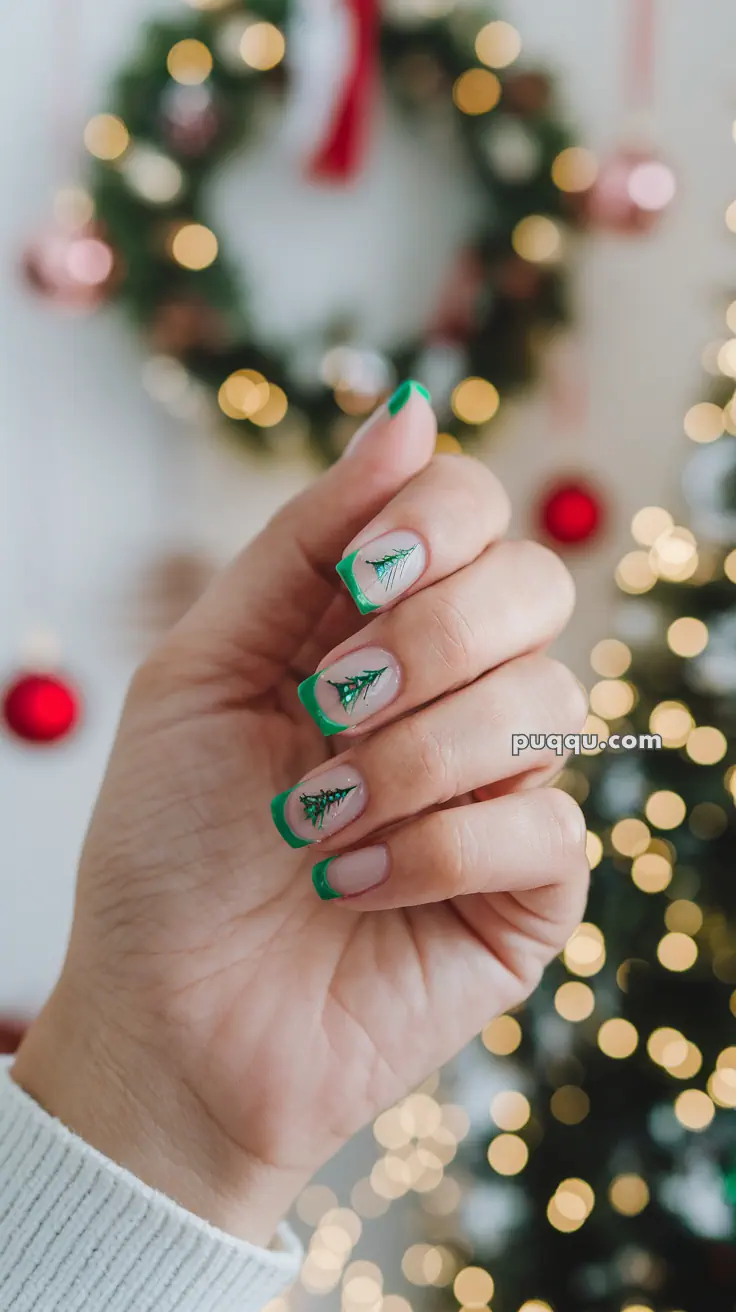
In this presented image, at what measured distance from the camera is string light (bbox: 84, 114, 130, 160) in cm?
143

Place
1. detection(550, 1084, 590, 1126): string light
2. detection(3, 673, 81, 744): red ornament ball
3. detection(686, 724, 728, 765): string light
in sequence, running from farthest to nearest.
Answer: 1. detection(3, 673, 81, 744): red ornament ball
2. detection(550, 1084, 590, 1126): string light
3. detection(686, 724, 728, 765): string light

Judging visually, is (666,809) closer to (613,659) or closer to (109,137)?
(613,659)

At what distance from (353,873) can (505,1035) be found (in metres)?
0.83

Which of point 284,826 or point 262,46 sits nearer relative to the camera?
point 284,826

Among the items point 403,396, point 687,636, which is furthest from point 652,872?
point 403,396

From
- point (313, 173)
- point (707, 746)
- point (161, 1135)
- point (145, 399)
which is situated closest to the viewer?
point (161, 1135)

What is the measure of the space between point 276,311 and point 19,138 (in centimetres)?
50

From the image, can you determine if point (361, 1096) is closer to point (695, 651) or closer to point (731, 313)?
point (695, 651)

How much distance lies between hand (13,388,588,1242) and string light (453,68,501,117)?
1.13m

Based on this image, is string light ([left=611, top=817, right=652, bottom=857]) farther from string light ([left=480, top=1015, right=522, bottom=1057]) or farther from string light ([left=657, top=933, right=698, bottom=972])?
string light ([left=480, top=1015, right=522, bottom=1057])

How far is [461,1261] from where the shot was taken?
1304mm

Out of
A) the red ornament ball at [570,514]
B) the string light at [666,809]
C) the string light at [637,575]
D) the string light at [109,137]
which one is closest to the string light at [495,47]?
the string light at [109,137]

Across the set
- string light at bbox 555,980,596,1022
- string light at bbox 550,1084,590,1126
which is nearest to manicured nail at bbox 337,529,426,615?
string light at bbox 555,980,596,1022

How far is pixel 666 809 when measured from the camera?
1090 millimetres
